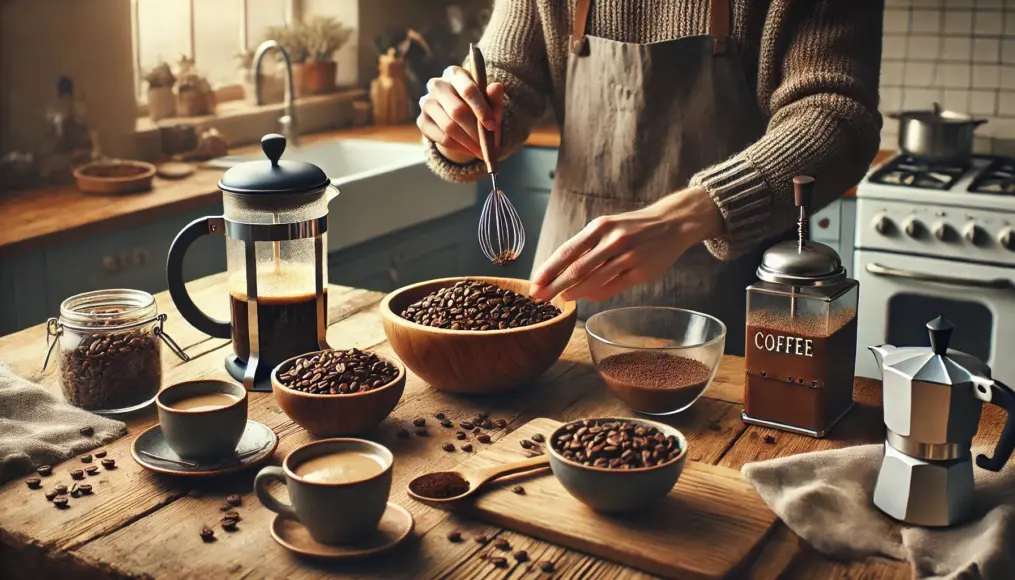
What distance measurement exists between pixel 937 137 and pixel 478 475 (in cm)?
260

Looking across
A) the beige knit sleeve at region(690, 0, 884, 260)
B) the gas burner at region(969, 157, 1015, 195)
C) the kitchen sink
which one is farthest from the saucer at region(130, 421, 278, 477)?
the gas burner at region(969, 157, 1015, 195)

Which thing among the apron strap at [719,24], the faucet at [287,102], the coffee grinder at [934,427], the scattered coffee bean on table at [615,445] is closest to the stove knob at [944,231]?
the apron strap at [719,24]

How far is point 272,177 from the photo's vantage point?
1.54m

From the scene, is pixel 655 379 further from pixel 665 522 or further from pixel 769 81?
pixel 769 81

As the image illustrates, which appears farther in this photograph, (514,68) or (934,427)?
(514,68)

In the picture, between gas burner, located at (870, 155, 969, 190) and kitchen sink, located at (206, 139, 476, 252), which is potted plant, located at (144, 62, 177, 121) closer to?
kitchen sink, located at (206, 139, 476, 252)

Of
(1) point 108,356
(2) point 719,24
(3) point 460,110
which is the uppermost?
(2) point 719,24

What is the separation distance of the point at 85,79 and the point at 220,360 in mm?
1969

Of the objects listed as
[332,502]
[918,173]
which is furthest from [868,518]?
[918,173]

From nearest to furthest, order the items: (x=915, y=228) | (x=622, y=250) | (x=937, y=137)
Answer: (x=622, y=250), (x=915, y=228), (x=937, y=137)

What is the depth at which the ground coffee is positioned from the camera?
1448 mm

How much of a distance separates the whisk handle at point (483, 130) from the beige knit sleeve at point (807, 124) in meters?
0.32

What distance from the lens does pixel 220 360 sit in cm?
172

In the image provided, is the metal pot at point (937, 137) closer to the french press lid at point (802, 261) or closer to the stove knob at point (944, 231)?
the stove knob at point (944, 231)
